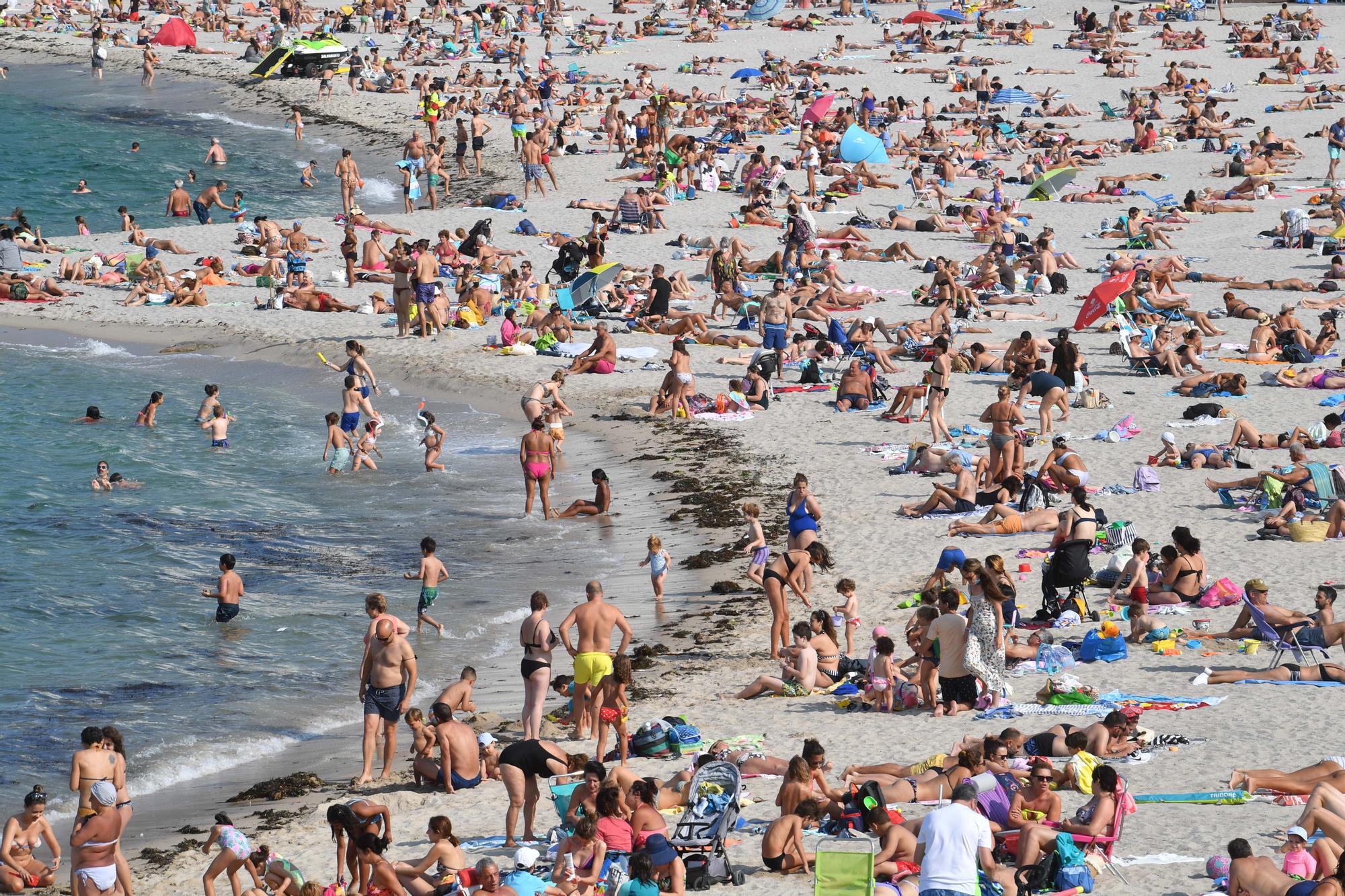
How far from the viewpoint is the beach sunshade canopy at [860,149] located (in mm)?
→ 34188

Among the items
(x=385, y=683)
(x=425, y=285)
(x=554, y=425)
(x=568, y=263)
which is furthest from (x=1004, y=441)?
(x=568, y=263)

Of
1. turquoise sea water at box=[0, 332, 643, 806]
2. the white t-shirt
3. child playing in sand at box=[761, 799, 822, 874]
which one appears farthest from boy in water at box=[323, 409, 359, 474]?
the white t-shirt

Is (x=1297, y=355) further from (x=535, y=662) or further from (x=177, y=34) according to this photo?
(x=177, y=34)

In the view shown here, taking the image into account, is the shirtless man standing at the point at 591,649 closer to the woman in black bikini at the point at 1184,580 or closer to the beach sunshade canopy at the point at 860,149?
the woman in black bikini at the point at 1184,580

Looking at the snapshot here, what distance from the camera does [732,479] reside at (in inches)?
760

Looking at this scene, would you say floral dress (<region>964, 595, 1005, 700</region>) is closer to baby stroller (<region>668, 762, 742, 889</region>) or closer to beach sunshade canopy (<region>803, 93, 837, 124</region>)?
baby stroller (<region>668, 762, 742, 889</region>)

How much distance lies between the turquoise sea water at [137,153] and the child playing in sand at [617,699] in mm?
25437

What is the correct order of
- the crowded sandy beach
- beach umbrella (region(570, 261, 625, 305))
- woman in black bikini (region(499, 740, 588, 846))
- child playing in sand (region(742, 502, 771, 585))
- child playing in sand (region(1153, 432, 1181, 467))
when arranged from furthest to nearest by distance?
beach umbrella (region(570, 261, 625, 305)) < child playing in sand (region(1153, 432, 1181, 467)) < child playing in sand (region(742, 502, 771, 585)) < woman in black bikini (region(499, 740, 588, 846)) < the crowded sandy beach

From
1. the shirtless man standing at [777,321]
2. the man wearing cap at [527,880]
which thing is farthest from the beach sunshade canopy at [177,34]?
the man wearing cap at [527,880]

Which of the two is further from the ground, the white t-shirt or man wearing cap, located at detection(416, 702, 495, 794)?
the white t-shirt

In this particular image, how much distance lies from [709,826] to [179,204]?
27883mm

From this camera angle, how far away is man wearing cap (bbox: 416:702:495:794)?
11469mm

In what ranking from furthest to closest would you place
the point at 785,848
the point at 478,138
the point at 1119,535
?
the point at 478,138
the point at 1119,535
the point at 785,848

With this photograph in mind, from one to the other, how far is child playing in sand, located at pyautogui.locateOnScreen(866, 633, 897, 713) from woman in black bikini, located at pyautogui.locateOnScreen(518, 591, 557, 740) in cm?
254
